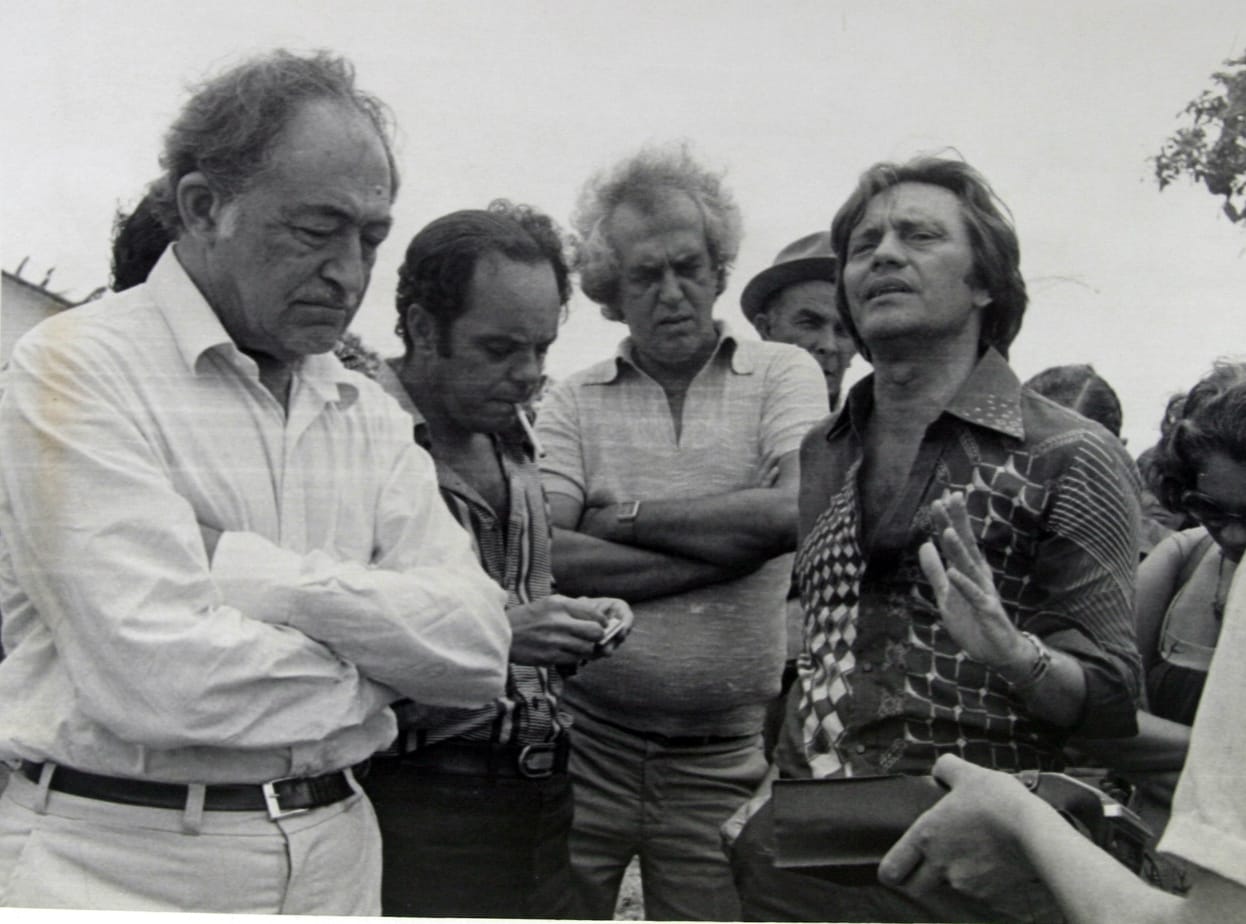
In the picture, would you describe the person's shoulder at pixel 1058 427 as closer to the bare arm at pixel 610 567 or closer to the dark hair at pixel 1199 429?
the dark hair at pixel 1199 429

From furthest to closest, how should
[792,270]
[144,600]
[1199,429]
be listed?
1. [792,270]
2. [1199,429]
3. [144,600]

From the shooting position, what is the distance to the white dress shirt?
2.80 m

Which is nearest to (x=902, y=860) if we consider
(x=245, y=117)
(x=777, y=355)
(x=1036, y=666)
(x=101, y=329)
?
(x=1036, y=666)

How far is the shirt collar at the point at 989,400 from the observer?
10.7ft

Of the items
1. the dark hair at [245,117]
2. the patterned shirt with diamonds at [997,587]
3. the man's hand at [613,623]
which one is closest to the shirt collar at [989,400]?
→ the patterned shirt with diamonds at [997,587]

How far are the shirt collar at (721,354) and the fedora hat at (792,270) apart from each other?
63 millimetres

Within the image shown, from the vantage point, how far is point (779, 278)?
11.1 feet

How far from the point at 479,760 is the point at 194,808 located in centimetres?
62

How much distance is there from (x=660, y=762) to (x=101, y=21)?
208 centimetres

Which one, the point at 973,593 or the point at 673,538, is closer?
the point at 973,593

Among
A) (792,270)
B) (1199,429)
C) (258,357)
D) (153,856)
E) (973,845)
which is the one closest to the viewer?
(973,845)

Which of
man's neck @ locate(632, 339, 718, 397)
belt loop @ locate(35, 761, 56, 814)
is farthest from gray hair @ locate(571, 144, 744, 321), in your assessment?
belt loop @ locate(35, 761, 56, 814)

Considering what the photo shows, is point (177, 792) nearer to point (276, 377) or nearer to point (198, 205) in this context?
point (276, 377)

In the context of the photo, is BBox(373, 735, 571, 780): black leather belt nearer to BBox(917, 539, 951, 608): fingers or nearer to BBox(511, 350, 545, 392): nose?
BBox(511, 350, 545, 392): nose
